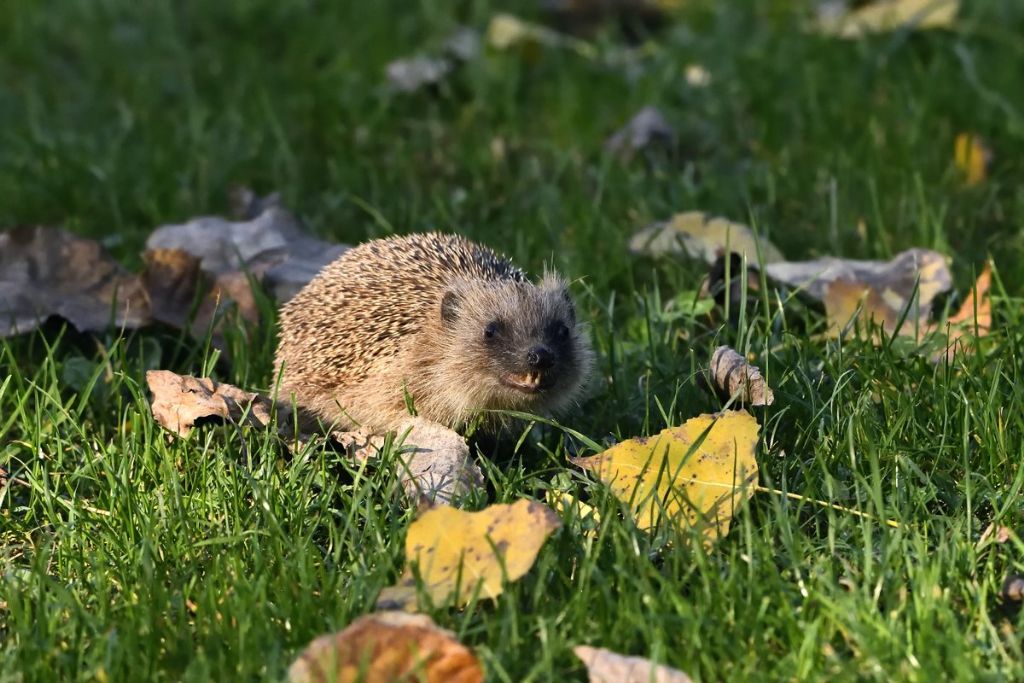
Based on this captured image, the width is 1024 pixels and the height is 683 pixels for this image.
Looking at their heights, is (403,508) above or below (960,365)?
→ below

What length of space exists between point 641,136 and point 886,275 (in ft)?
6.56

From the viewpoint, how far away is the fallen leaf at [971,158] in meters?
7.04

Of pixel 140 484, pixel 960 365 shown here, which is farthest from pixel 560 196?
pixel 140 484

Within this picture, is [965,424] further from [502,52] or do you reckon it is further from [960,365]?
[502,52]

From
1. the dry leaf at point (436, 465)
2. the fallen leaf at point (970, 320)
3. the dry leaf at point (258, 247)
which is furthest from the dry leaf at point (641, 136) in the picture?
the dry leaf at point (436, 465)

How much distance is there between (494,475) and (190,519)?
→ 969mm

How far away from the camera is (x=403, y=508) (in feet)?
14.5

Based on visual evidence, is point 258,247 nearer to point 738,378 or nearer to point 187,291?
point 187,291

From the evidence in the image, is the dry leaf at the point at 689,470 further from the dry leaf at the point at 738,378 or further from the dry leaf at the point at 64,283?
the dry leaf at the point at 64,283

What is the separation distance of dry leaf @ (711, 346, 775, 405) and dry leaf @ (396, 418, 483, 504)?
89cm

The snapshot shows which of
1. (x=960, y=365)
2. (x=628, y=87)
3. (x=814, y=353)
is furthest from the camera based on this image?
(x=628, y=87)

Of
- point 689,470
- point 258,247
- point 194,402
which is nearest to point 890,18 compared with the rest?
point 258,247

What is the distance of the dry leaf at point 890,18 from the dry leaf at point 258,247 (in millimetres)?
3872

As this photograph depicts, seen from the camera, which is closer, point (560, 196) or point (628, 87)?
point (560, 196)
